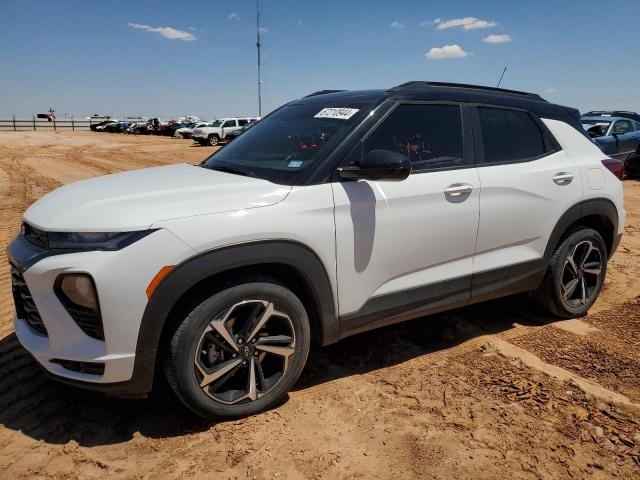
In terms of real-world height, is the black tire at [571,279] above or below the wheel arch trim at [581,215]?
below

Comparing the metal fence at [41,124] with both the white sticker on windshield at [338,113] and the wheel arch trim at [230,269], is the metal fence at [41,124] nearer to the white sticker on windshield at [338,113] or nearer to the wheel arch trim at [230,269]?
the white sticker on windshield at [338,113]

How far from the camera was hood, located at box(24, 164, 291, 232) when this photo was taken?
2408 mm

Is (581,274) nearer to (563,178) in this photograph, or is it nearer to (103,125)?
(563,178)

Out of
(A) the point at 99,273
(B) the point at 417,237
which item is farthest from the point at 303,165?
(A) the point at 99,273

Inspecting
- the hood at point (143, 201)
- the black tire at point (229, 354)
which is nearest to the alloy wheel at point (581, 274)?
the black tire at point (229, 354)

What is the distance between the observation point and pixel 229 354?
2.67 meters

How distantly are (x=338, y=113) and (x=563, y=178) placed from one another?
186 cm

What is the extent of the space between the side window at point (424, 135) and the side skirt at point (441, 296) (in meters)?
0.80

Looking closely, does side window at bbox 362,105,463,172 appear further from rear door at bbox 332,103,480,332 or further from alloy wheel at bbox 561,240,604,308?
alloy wheel at bbox 561,240,604,308

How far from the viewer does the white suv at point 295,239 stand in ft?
7.79

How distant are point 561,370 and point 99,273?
291cm

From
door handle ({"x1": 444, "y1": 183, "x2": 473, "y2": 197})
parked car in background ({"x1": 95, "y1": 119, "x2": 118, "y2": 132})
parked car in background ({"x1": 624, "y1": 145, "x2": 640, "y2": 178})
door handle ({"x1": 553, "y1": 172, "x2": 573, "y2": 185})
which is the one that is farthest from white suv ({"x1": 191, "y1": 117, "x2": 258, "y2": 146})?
door handle ({"x1": 444, "y1": 183, "x2": 473, "y2": 197})

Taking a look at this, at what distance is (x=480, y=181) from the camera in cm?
338

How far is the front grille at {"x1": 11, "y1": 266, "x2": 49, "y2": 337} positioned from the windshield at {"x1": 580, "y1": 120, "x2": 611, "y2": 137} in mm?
13289
